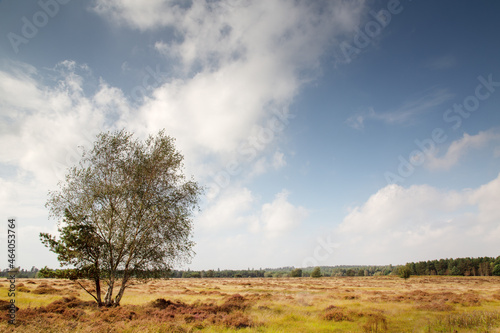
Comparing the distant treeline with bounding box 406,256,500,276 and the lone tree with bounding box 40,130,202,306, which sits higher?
the lone tree with bounding box 40,130,202,306

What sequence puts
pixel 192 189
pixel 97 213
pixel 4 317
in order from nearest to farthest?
pixel 4 317 → pixel 97 213 → pixel 192 189

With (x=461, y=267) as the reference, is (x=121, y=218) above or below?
above

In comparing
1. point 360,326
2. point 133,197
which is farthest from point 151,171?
point 360,326

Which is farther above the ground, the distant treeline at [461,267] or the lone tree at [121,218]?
the lone tree at [121,218]

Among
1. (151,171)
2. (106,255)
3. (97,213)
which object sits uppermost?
(151,171)

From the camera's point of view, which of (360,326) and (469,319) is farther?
(469,319)

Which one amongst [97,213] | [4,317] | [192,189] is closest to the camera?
[4,317]

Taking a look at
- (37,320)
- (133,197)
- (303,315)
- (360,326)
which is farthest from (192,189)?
(360,326)

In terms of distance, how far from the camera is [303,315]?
19.5 meters

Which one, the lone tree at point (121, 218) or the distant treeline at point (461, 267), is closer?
the lone tree at point (121, 218)

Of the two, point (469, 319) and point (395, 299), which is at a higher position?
point (469, 319)

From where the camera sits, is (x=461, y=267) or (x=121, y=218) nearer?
(x=121, y=218)

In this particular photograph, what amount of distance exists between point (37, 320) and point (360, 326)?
66.1ft

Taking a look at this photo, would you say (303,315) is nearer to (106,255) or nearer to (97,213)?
(106,255)
